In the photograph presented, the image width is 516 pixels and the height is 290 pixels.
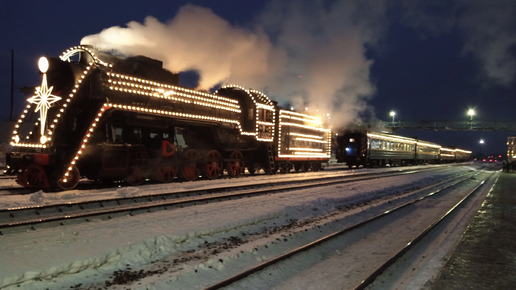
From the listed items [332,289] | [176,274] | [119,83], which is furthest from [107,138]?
[332,289]

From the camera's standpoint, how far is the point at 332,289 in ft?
14.7

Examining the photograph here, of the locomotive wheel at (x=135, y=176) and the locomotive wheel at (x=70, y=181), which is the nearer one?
the locomotive wheel at (x=70, y=181)

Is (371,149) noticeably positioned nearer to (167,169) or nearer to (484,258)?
(167,169)

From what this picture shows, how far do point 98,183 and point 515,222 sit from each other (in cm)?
1259

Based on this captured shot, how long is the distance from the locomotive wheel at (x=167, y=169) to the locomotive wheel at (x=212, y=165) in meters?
1.49

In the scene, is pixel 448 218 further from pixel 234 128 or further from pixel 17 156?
pixel 17 156

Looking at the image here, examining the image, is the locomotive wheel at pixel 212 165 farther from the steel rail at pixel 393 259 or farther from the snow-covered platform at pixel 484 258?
the snow-covered platform at pixel 484 258

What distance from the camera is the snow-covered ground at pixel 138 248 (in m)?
4.37

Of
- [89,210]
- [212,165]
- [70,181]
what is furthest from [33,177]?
[212,165]

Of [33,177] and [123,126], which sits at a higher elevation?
[123,126]

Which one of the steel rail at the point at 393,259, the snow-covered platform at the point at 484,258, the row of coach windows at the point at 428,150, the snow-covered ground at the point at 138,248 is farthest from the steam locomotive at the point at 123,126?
the row of coach windows at the point at 428,150

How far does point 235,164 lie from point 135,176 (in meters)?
5.49

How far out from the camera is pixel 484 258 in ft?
19.3

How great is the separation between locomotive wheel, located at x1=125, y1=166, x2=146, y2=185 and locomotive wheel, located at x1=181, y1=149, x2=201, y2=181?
1929 mm
